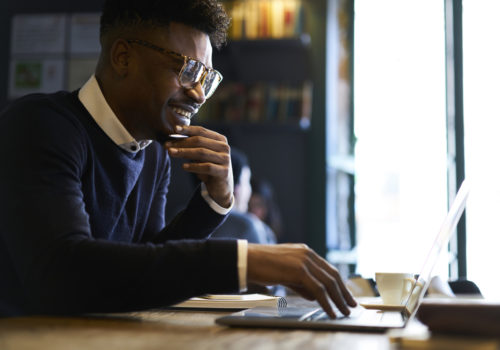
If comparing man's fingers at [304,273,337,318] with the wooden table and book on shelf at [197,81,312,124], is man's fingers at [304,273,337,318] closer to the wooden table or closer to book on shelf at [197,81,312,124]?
the wooden table

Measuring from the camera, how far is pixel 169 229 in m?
1.72

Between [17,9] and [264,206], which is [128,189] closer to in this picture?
[264,206]

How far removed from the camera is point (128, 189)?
158 cm

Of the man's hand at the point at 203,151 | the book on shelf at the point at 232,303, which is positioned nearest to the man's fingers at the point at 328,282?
the book on shelf at the point at 232,303

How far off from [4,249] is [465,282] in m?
1.34

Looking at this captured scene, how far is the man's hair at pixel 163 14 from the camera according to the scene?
146 cm

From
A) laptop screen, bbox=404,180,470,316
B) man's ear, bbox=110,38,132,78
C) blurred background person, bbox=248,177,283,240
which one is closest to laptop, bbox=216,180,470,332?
laptop screen, bbox=404,180,470,316

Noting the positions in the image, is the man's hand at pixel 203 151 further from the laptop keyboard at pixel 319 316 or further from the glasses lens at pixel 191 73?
the laptop keyboard at pixel 319 316

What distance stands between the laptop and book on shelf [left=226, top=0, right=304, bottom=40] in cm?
335

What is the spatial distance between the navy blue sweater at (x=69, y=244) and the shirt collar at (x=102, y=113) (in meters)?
0.02

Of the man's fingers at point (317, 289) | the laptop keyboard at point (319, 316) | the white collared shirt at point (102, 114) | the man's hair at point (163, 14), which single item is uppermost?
the man's hair at point (163, 14)

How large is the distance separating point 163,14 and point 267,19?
2.92 m

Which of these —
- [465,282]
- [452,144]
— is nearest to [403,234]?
[452,144]

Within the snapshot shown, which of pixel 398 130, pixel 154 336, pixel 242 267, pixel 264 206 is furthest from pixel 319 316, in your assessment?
pixel 398 130
